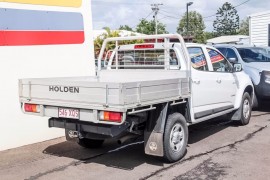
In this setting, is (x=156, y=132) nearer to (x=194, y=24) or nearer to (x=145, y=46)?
(x=145, y=46)

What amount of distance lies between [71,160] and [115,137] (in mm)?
1138

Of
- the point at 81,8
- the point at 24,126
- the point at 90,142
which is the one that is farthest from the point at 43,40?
the point at 90,142

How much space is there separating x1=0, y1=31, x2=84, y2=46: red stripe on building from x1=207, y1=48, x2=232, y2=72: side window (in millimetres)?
2805

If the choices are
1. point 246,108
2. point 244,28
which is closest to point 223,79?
point 246,108

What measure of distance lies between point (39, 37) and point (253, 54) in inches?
270

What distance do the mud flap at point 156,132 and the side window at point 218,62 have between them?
8.39 ft

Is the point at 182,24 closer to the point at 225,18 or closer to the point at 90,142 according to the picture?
the point at 225,18

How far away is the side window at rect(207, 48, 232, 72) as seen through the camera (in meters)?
7.98

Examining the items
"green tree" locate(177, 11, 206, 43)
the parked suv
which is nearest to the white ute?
the parked suv

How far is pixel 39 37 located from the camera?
7711mm

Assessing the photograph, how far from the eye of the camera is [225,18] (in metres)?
82.1

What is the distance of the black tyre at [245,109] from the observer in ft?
29.3

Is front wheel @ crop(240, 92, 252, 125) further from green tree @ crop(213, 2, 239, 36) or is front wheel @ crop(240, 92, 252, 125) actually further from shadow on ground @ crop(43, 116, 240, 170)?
green tree @ crop(213, 2, 239, 36)

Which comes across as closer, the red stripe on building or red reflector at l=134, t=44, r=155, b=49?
the red stripe on building
